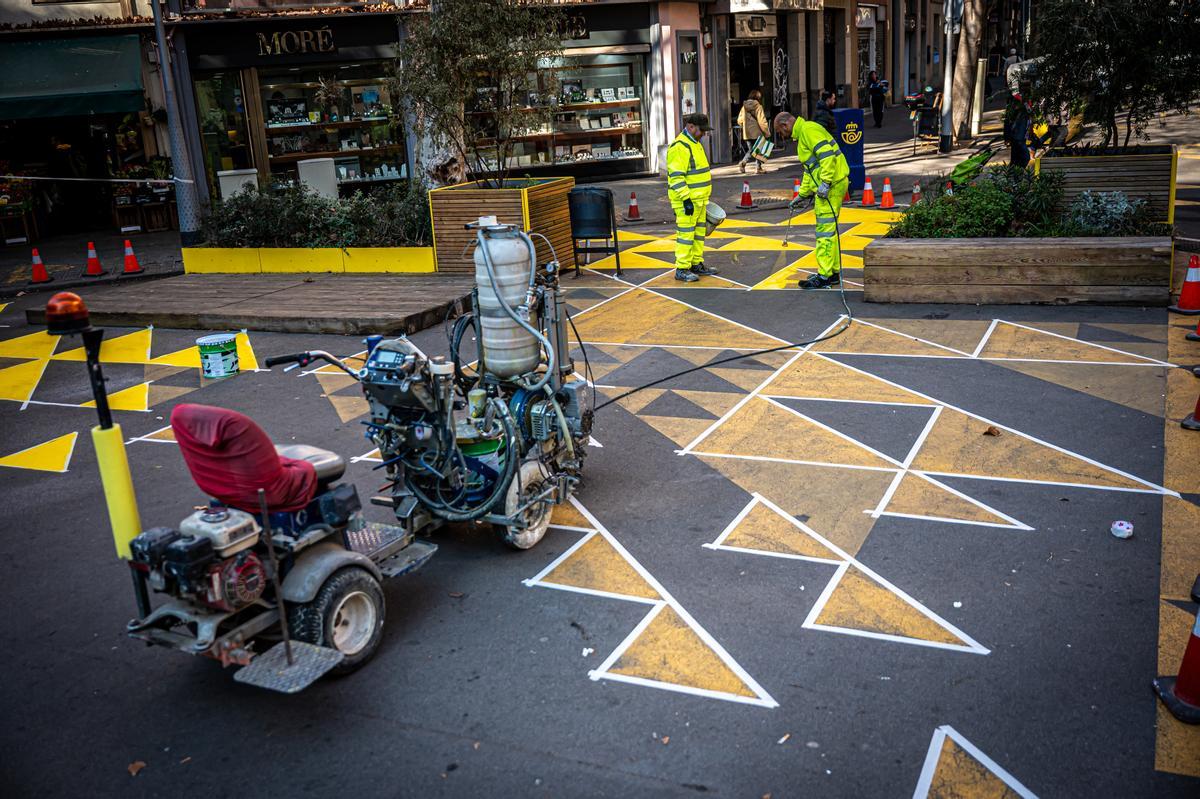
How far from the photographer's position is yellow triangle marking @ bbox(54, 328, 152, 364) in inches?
430

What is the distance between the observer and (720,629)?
5.00 metres

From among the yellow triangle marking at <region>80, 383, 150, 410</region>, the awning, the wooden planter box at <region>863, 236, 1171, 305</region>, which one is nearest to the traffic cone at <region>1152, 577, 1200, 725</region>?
the wooden planter box at <region>863, 236, 1171, 305</region>

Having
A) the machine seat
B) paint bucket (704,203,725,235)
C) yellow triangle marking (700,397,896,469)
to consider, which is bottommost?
yellow triangle marking (700,397,896,469)

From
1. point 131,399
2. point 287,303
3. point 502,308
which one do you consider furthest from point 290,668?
point 287,303

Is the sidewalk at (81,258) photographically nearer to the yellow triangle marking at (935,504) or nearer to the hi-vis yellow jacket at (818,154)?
the hi-vis yellow jacket at (818,154)

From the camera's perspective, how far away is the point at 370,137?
21.6 m

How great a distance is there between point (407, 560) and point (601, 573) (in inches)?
42.9

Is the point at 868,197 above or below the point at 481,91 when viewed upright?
below

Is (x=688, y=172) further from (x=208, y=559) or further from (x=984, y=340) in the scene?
(x=208, y=559)

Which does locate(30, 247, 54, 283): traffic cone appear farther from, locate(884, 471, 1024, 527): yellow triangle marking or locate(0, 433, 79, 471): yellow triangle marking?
locate(884, 471, 1024, 527): yellow triangle marking

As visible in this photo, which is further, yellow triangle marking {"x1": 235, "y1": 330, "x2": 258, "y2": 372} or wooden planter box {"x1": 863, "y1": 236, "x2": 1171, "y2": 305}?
yellow triangle marking {"x1": 235, "y1": 330, "x2": 258, "y2": 372}

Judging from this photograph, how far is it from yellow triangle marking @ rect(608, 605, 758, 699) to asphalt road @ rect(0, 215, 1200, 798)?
0.02 metres

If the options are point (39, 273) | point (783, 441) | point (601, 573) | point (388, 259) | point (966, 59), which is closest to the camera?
point (601, 573)

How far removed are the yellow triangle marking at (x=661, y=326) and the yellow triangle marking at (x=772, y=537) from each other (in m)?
3.81
